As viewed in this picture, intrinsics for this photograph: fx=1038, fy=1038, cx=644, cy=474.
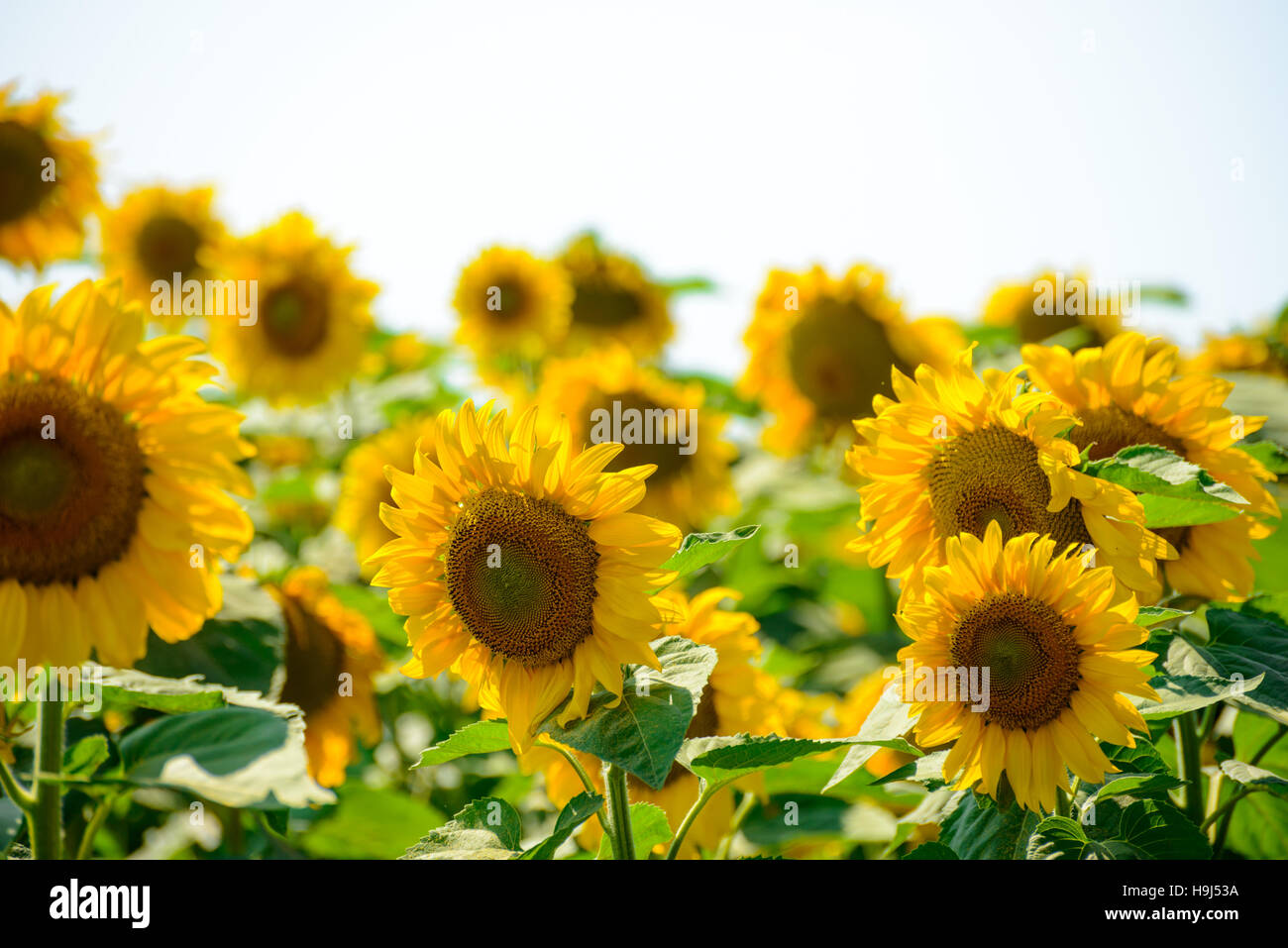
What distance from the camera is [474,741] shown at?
1484 mm

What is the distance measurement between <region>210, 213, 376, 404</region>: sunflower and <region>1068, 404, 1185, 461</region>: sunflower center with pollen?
A: 265 centimetres

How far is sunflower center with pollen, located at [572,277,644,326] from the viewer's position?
4.10m

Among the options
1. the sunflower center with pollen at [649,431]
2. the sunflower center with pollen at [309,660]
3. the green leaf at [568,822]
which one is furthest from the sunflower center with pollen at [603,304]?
the green leaf at [568,822]

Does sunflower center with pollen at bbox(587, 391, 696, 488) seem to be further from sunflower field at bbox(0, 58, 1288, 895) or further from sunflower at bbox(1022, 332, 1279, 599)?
sunflower at bbox(1022, 332, 1279, 599)

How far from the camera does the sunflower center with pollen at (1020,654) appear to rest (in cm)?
139

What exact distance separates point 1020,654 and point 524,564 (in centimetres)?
68

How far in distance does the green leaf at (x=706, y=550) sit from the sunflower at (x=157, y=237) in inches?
126

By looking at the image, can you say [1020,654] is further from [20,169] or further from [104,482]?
[20,169]

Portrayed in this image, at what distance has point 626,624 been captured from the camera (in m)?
1.33

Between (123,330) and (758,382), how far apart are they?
2257 millimetres

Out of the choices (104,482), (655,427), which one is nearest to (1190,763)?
(104,482)

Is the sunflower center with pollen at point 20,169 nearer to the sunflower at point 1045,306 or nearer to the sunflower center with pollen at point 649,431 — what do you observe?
the sunflower center with pollen at point 649,431
